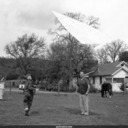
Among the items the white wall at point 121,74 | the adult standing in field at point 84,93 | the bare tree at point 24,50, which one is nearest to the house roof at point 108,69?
the white wall at point 121,74

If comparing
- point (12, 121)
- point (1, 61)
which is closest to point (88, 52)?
point (1, 61)

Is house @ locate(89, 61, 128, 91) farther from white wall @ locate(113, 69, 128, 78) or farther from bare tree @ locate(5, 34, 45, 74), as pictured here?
bare tree @ locate(5, 34, 45, 74)

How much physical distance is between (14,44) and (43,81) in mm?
17946

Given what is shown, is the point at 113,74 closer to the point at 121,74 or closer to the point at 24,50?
the point at 121,74

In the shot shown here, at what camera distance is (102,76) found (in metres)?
48.2

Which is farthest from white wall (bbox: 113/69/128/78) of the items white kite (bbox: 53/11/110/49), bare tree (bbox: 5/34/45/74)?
white kite (bbox: 53/11/110/49)

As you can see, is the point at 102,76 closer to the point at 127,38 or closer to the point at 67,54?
the point at 67,54

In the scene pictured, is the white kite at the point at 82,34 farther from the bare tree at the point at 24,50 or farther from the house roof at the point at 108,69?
the bare tree at the point at 24,50

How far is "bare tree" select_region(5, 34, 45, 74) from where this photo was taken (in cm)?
Answer: 6469

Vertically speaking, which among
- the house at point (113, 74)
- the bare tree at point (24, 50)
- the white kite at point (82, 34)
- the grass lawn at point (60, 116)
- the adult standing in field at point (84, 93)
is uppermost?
the bare tree at point (24, 50)

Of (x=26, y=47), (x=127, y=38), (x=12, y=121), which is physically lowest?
(x=12, y=121)

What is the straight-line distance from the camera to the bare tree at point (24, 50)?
212ft

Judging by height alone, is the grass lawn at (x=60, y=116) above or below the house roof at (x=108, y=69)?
below

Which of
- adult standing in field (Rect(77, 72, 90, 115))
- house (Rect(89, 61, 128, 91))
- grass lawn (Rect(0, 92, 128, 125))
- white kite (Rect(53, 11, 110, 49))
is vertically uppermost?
house (Rect(89, 61, 128, 91))
